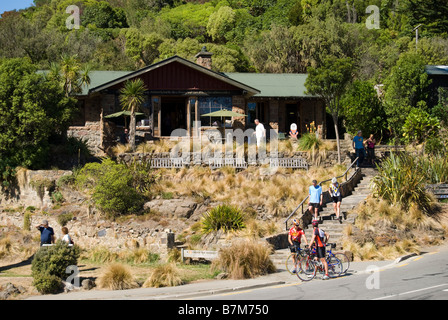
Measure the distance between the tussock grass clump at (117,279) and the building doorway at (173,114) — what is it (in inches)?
733

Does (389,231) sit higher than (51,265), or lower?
lower

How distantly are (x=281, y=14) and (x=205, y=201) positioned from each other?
63.7m

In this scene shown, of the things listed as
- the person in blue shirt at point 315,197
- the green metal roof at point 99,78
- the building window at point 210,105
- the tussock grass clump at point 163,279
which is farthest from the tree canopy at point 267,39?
the tussock grass clump at point 163,279

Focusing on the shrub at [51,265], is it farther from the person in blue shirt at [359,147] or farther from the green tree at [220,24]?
the green tree at [220,24]

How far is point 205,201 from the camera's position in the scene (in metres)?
25.2

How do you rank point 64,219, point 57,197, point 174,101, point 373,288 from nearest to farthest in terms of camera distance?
1. point 373,288
2. point 64,219
3. point 57,197
4. point 174,101

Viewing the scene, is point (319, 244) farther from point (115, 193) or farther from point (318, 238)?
point (115, 193)

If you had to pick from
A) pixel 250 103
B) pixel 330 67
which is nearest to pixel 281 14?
pixel 250 103

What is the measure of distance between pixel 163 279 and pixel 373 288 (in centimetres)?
534

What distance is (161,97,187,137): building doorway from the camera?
111 feet

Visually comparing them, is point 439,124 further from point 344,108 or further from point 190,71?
point 190,71

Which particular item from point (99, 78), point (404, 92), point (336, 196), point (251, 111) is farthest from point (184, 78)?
point (336, 196)

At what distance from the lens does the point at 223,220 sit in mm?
22062

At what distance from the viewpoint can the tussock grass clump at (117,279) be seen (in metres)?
15.3
